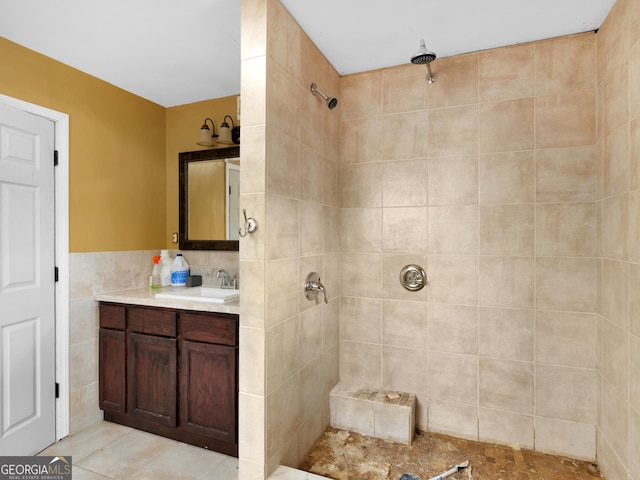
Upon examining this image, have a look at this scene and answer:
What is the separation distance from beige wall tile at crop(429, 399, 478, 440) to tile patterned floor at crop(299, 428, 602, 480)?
1.7 inches

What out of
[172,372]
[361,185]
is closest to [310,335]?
[172,372]

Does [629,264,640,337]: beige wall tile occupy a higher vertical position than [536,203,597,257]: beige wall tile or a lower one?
lower

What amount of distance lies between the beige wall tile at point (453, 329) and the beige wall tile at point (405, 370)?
4.7 inches

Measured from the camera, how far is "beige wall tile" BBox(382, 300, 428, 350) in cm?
220

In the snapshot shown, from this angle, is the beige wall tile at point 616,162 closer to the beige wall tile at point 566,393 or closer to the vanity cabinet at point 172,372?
the beige wall tile at point 566,393

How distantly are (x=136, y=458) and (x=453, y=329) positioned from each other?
1.98m

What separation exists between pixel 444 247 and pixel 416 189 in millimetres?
395

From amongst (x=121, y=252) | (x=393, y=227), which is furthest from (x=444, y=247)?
(x=121, y=252)

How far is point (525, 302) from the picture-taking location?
1986 millimetres

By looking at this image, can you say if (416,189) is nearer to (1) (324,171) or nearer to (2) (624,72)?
(1) (324,171)

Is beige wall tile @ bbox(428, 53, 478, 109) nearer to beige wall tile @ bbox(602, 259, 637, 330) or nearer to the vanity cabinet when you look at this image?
beige wall tile @ bbox(602, 259, 637, 330)

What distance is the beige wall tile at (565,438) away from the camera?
1.88 meters

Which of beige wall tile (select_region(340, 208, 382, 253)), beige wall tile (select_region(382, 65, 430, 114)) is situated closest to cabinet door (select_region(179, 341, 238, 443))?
beige wall tile (select_region(340, 208, 382, 253))

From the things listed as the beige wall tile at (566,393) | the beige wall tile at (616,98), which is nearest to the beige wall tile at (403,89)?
the beige wall tile at (616,98)
